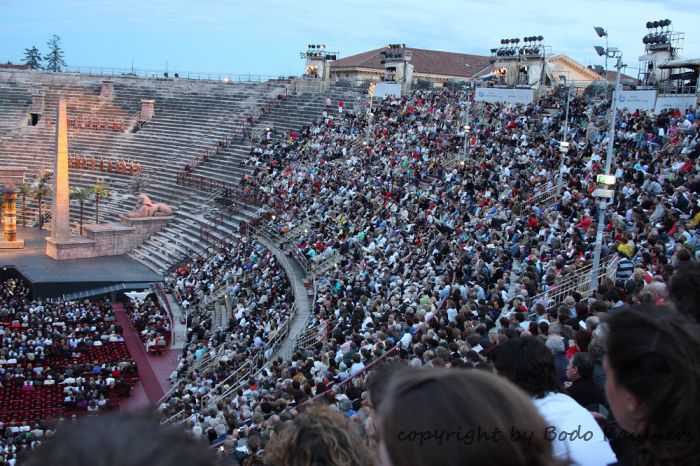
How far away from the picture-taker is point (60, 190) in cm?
3941

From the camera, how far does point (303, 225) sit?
30.2m

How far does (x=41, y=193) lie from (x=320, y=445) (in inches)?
1831

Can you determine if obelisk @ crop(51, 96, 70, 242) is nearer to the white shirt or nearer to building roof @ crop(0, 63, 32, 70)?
building roof @ crop(0, 63, 32, 70)

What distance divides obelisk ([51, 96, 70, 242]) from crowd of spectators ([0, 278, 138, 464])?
10340 millimetres

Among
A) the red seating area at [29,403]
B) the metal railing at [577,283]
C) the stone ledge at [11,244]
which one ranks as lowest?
the red seating area at [29,403]

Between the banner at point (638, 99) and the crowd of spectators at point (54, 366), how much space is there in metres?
18.9

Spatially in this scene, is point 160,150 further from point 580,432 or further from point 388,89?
point 580,432

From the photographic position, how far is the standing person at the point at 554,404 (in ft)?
12.0

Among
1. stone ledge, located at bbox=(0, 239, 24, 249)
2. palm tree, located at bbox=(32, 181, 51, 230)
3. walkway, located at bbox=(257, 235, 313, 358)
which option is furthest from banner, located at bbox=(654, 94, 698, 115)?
palm tree, located at bbox=(32, 181, 51, 230)

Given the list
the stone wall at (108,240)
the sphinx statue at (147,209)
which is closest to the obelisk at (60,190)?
the stone wall at (108,240)

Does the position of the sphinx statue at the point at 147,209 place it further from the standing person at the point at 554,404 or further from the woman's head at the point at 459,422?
the woman's head at the point at 459,422

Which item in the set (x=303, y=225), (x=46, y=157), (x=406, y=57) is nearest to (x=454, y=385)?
(x=303, y=225)

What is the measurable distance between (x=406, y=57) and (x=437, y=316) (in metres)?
37.9

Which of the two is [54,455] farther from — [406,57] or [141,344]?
[406,57]
